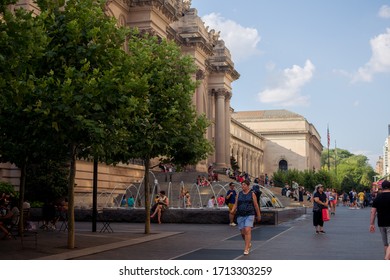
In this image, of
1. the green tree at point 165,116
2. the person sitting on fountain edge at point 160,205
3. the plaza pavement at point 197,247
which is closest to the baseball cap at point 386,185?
the plaza pavement at point 197,247

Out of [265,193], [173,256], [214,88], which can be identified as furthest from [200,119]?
[214,88]

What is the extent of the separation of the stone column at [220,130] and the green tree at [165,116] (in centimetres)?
4595

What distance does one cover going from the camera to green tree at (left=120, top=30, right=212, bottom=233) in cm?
2264

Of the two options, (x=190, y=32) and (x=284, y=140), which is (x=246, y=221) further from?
(x=284, y=140)

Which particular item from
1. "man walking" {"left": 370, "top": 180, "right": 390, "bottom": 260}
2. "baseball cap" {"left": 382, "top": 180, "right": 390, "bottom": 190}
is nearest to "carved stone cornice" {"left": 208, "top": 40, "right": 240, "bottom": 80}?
"baseball cap" {"left": 382, "top": 180, "right": 390, "bottom": 190}

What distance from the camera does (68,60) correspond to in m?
17.2

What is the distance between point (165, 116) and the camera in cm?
2277

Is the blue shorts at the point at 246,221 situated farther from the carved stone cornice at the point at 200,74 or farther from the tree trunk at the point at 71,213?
the carved stone cornice at the point at 200,74

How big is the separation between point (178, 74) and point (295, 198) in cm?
4326

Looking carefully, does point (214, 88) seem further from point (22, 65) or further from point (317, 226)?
point (22, 65)

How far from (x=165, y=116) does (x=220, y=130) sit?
48.5m

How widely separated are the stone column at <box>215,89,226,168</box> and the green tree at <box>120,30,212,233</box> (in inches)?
1809

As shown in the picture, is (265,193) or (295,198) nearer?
(265,193)

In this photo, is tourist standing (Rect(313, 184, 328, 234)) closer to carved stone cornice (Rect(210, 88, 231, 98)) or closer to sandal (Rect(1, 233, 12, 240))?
sandal (Rect(1, 233, 12, 240))
